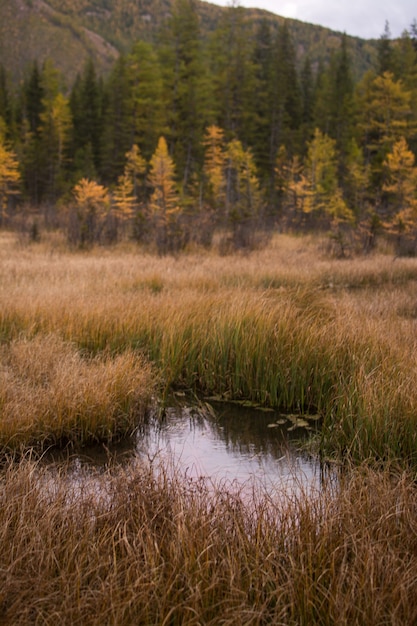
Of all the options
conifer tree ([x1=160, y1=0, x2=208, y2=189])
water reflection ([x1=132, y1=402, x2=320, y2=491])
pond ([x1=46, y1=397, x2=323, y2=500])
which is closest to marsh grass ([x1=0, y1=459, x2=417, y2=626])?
pond ([x1=46, y1=397, x2=323, y2=500])

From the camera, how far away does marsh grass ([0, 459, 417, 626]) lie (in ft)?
7.04

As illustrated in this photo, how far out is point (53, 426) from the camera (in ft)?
14.1

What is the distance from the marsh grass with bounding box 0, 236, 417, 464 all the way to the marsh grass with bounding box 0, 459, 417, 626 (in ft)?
3.32

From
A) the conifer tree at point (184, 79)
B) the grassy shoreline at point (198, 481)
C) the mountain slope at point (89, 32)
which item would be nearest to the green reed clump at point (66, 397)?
the grassy shoreline at point (198, 481)

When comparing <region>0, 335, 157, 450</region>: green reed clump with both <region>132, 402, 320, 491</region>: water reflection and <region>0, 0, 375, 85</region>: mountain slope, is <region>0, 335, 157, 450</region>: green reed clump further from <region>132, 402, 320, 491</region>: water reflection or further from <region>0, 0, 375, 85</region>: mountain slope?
<region>0, 0, 375, 85</region>: mountain slope

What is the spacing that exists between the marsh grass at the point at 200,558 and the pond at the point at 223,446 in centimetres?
67

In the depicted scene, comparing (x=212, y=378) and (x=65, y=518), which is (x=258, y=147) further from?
(x=65, y=518)

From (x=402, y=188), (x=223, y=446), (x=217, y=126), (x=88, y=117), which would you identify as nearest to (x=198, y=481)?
(x=223, y=446)

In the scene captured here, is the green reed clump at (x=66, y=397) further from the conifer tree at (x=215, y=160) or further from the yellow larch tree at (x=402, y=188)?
the conifer tree at (x=215, y=160)

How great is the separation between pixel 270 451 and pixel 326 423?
1.70 feet

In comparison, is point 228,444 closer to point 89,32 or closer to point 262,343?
point 262,343

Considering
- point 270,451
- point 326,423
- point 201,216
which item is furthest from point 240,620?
point 201,216

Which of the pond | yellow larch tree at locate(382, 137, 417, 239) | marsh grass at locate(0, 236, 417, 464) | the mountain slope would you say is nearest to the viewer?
the pond

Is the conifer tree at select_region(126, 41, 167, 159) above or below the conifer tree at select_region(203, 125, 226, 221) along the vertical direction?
above
